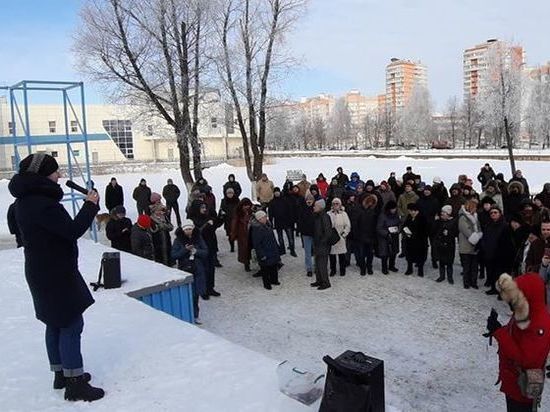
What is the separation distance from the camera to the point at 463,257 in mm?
8273

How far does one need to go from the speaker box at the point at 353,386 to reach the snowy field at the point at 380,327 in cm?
37

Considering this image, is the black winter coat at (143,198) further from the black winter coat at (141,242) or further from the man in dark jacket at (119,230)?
the black winter coat at (141,242)

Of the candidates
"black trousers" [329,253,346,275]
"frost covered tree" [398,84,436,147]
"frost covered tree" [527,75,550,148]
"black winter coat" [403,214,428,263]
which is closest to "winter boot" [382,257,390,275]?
"black winter coat" [403,214,428,263]

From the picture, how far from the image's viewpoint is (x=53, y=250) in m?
3.16

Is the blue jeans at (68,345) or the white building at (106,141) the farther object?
the white building at (106,141)

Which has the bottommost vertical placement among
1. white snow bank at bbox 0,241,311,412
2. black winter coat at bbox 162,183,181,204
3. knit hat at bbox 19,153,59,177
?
white snow bank at bbox 0,241,311,412

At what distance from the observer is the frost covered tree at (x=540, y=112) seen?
54125 mm

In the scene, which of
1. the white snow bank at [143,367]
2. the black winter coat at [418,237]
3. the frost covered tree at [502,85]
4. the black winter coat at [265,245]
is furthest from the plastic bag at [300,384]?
the frost covered tree at [502,85]

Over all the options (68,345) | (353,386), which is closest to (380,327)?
(353,386)

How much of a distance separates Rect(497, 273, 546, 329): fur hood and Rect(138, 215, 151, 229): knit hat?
5.74 m

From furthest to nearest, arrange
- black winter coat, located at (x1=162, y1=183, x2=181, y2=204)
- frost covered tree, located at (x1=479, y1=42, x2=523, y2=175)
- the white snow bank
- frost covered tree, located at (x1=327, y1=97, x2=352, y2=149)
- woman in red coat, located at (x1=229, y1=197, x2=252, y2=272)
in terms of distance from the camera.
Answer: frost covered tree, located at (x1=327, y1=97, x2=352, y2=149) < frost covered tree, located at (x1=479, y1=42, x2=523, y2=175) < black winter coat, located at (x1=162, y1=183, x2=181, y2=204) < woman in red coat, located at (x1=229, y1=197, x2=252, y2=272) < the white snow bank

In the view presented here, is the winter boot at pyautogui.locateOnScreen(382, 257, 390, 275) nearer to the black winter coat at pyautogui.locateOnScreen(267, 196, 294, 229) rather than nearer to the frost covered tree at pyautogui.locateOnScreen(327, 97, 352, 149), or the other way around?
the black winter coat at pyautogui.locateOnScreen(267, 196, 294, 229)

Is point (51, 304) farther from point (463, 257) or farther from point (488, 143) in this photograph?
point (488, 143)

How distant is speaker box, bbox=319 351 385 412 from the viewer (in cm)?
284
